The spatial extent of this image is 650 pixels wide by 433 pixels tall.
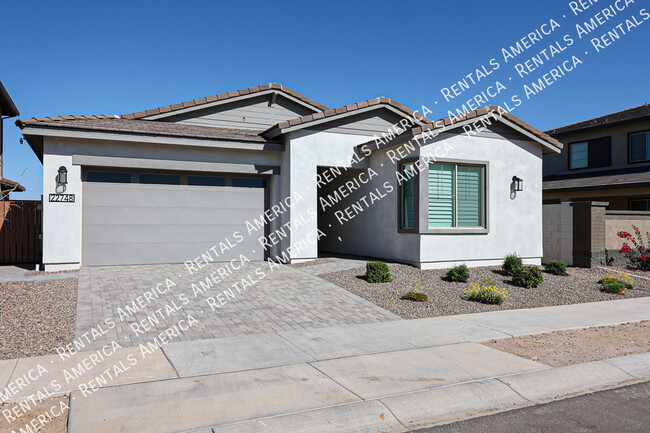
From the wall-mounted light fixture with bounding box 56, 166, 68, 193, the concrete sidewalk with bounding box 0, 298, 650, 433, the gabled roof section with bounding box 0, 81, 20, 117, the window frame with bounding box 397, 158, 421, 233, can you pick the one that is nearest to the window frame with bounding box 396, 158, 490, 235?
the window frame with bounding box 397, 158, 421, 233

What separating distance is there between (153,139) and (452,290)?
27.8ft

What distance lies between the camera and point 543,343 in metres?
7.30

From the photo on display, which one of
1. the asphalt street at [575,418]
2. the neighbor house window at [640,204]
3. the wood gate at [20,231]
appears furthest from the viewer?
the neighbor house window at [640,204]

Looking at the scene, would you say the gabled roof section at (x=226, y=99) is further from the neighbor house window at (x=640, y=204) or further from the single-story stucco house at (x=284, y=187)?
the neighbor house window at (x=640, y=204)

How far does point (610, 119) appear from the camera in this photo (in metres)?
22.3

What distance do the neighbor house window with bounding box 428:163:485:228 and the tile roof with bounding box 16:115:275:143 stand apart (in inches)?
198

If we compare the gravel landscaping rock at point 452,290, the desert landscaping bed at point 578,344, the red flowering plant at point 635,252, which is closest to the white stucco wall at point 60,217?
the gravel landscaping rock at point 452,290

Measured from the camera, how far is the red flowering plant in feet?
48.7

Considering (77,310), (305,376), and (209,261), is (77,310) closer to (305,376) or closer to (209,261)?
(305,376)

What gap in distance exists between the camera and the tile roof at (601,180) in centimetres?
1927

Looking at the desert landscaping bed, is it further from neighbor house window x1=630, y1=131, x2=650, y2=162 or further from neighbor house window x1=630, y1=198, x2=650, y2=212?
neighbor house window x1=630, y1=131, x2=650, y2=162

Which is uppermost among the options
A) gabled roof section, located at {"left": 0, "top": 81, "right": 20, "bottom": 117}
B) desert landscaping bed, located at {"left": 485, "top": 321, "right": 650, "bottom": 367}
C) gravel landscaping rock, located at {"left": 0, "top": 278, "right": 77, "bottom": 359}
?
gabled roof section, located at {"left": 0, "top": 81, "right": 20, "bottom": 117}

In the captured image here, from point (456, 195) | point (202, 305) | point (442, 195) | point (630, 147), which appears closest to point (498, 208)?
point (456, 195)

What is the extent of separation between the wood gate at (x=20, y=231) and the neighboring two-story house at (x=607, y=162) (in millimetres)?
20066
